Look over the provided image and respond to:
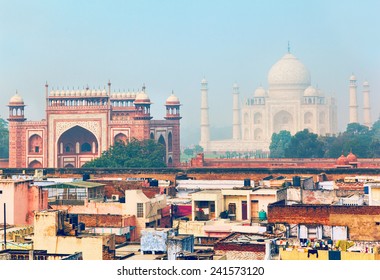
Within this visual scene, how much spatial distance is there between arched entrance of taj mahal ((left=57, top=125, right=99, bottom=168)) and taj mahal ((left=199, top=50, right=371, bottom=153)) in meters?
32.8

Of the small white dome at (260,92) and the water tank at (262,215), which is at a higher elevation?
the small white dome at (260,92)

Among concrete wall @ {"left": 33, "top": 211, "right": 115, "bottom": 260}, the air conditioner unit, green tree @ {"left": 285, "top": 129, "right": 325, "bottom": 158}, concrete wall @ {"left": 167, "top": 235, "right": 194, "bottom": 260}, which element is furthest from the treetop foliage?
concrete wall @ {"left": 33, "top": 211, "right": 115, "bottom": 260}

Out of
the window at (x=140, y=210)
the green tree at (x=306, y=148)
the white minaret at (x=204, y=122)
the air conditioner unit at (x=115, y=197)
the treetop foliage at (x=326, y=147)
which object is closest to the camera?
the window at (x=140, y=210)

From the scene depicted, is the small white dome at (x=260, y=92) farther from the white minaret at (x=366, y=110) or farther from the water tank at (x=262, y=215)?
the water tank at (x=262, y=215)

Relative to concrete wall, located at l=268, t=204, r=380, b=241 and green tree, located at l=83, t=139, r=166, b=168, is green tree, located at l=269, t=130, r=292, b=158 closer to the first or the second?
green tree, located at l=83, t=139, r=166, b=168

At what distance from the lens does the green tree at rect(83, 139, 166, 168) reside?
49156 millimetres

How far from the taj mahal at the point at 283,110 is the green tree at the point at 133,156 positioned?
3623 cm

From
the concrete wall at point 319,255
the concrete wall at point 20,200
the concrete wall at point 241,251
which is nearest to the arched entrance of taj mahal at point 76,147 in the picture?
the concrete wall at point 20,200

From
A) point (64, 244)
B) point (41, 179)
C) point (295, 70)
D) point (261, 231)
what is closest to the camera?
point (64, 244)

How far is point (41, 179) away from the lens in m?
33.4

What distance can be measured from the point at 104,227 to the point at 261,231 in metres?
3.15

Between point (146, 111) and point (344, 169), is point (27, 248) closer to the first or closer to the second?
point (344, 169)

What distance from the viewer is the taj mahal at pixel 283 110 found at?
89.0 meters
